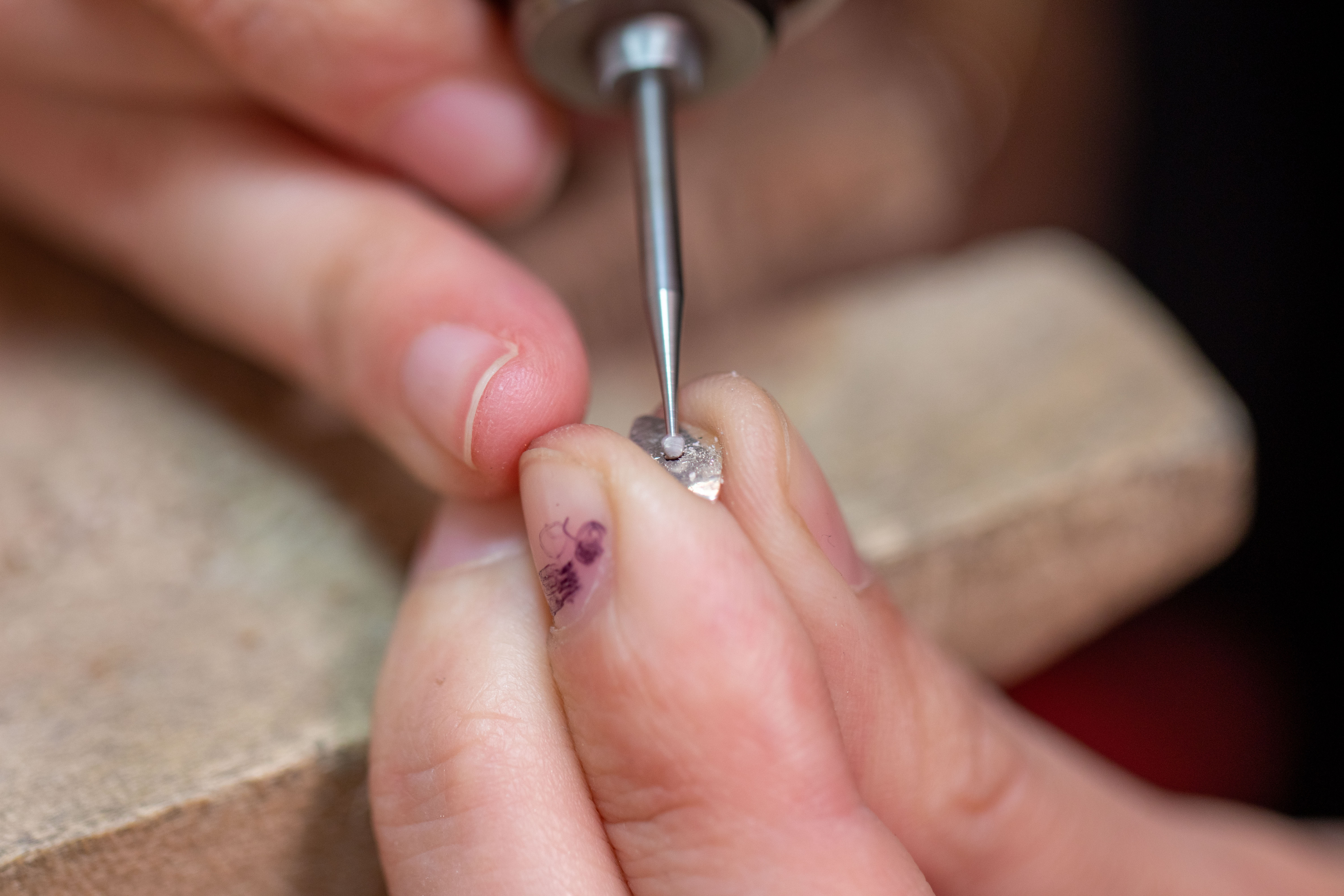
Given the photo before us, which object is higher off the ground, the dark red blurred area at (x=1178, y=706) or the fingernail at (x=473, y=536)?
the fingernail at (x=473, y=536)

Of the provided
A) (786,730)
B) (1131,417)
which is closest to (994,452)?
(1131,417)

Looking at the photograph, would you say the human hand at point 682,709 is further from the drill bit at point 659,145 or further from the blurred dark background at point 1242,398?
the blurred dark background at point 1242,398

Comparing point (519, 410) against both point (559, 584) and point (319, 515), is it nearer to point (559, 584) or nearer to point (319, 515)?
point (559, 584)

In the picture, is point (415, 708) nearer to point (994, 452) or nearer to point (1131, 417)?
point (994, 452)

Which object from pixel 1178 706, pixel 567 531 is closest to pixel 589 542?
pixel 567 531

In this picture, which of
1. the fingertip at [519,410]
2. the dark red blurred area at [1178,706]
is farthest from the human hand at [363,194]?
the dark red blurred area at [1178,706]

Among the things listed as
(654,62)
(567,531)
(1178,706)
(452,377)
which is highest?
(654,62)

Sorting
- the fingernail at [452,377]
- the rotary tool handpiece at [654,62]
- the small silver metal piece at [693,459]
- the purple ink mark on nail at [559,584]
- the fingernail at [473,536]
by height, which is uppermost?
the rotary tool handpiece at [654,62]
